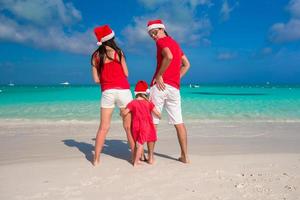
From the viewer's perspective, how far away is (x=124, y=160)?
4.90 m

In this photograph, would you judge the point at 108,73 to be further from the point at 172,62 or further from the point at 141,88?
the point at 172,62

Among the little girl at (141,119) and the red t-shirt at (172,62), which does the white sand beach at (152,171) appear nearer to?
the little girl at (141,119)

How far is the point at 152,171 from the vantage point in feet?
13.7

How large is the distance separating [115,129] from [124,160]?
153 inches

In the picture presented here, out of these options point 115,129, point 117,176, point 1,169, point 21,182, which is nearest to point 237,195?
point 117,176

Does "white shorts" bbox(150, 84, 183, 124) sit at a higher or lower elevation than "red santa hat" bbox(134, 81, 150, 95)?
lower

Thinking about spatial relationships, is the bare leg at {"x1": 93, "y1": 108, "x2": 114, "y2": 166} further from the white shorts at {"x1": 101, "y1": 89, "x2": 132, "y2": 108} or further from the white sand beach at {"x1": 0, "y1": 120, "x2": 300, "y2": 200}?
the white sand beach at {"x1": 0, "y1": 120, "x2": 300, "y2": 200}

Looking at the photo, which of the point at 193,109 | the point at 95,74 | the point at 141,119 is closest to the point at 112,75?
the point at 95,74

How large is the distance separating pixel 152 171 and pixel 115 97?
1.21 m

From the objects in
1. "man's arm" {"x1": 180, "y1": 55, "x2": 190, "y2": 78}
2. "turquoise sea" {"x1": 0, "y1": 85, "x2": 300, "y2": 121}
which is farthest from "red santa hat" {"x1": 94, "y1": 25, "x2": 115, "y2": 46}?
"turquoise sea" {"x1": 0, "y1": 85, "x2": 300, "y2": 121}

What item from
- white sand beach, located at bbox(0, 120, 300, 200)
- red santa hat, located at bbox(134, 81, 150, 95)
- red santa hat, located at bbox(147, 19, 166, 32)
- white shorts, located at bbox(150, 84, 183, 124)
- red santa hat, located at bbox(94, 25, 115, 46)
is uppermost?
red santa hat, located at bbox(147, 19, 166, 32)

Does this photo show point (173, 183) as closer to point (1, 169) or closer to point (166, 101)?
point (166, 101)

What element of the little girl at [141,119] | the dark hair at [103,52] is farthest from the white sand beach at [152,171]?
the dark hair at [103,52]

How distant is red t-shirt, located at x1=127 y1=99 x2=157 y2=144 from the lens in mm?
4613
